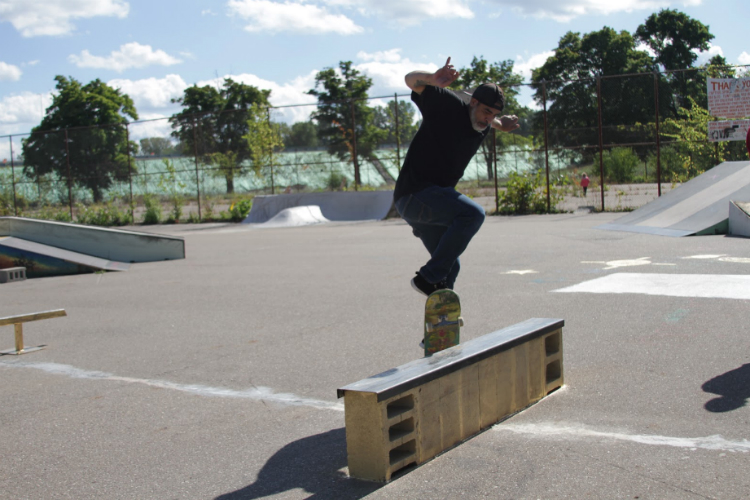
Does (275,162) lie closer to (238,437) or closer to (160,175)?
(160,175)

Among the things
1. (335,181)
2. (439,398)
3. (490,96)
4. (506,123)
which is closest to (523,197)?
(335,181)

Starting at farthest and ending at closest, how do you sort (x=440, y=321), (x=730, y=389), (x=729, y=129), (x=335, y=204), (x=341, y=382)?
(x=335, y=204), (x=729, y=129), (x=341, y=382), (x=440, y=321), (x=730, y=389)

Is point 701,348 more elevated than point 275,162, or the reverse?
point 275,162

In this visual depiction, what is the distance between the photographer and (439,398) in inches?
128

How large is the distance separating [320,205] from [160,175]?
808cm

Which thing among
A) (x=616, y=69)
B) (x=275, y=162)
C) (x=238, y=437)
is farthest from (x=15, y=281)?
(x=616, y=69)

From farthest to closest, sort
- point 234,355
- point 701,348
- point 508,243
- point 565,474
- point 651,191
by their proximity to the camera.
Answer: point 651,191
point 508,243
point 234,355
point 701,348
point 565,474

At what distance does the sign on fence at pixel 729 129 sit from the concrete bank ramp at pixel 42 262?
1570 centimetres

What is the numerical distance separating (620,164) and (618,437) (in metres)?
25.5

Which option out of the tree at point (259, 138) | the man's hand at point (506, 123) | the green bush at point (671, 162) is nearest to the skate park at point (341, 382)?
the man's hand at point (506, 123)

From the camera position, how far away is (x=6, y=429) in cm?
405

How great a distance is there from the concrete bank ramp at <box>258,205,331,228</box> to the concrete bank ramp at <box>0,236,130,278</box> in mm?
10401

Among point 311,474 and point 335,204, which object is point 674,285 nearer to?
point 311,474

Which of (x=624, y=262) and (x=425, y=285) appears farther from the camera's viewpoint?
(x=624, y=262)
